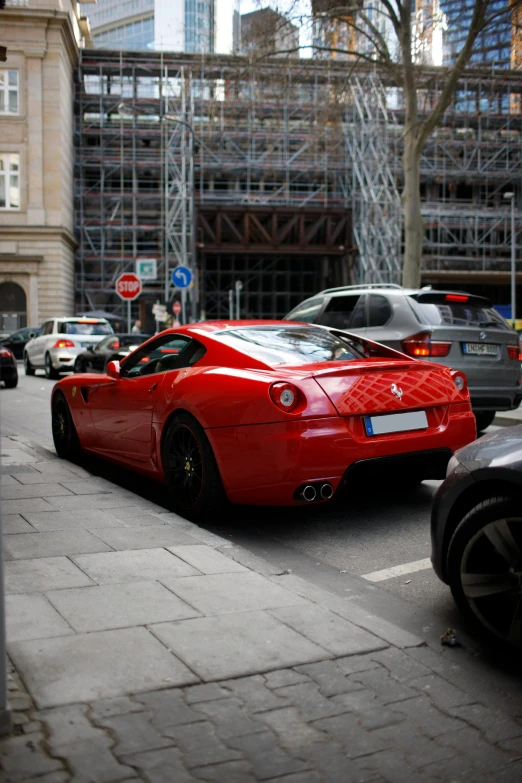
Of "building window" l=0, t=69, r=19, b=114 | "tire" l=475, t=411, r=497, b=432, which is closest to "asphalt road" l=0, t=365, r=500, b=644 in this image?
"tire" l=475, t=411, r=497, b=432

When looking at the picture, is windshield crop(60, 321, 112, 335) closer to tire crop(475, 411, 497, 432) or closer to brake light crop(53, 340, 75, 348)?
brake light crop(53, 340, 75, 348)

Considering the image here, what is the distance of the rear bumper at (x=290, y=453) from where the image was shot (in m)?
5.10

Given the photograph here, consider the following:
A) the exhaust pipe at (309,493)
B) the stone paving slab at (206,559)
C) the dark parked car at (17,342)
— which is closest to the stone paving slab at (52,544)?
the stone paving slab at (206,559)

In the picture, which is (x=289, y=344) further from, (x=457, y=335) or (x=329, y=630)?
(x=457, y=335)

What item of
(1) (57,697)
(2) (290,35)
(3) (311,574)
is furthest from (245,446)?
(2) (290,35)

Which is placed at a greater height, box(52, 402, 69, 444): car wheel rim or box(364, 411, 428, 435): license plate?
box(364, 411, 428, 435): license plate

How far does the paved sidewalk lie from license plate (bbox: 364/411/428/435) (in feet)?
4.08

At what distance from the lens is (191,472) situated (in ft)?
18.6

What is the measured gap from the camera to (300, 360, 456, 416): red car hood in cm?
533

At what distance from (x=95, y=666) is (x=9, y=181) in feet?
148

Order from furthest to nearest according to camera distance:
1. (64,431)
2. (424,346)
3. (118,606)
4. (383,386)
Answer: (424,346), (64,431), (383,386), (118,606)

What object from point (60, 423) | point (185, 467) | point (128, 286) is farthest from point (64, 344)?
point (185, 467)

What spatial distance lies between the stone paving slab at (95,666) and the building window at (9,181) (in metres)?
44.5

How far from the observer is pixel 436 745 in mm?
2705
